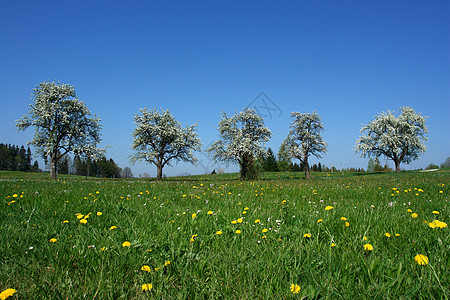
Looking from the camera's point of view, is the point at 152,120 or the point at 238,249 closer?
the point at 238,249

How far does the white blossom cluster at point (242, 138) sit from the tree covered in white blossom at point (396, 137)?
22.6 meters

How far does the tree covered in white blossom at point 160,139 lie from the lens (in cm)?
3197

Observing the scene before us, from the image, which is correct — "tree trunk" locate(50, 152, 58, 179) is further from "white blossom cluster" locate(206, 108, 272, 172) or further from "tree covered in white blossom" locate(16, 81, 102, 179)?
"white blossom cluster" locate(206, 108, 272, 172)

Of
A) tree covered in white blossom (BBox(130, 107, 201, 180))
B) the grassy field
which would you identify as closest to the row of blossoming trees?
tree covered in white blossom (BBox(130, 107, 201, 180))

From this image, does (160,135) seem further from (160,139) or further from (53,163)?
(53,163)

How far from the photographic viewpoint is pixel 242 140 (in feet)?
102

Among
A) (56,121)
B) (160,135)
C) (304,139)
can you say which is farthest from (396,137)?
(56,121)

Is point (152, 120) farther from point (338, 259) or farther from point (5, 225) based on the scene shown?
point (338, 259)

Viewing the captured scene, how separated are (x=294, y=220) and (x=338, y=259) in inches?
54.5

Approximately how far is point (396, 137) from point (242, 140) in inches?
1144

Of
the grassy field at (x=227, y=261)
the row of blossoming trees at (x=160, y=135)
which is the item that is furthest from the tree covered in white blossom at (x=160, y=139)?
the grassy field at (x=227, y=261)

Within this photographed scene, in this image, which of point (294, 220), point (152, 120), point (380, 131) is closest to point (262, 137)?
point (152, 120)

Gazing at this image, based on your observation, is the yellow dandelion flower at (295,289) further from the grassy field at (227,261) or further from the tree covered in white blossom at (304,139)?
the tree covered in white blossom at (304,139)

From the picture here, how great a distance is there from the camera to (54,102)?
29.1m
